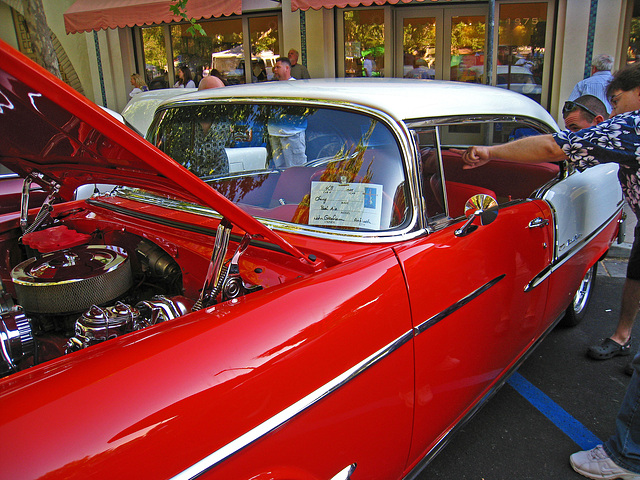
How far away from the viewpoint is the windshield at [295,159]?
72.7 inches

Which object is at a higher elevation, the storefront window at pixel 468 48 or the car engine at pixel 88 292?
the storefront window at pixel 468 48

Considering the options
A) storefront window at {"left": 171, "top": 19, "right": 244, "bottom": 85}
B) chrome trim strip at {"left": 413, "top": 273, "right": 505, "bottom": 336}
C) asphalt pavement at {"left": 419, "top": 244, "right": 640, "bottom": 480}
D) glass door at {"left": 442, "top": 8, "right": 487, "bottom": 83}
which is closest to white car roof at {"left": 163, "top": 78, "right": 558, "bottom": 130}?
chrome trim strip at {"left": 413, "top": 273, "right": 505, "bottom": 336}

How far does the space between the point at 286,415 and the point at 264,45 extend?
32.5ft

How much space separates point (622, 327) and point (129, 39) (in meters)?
11.5

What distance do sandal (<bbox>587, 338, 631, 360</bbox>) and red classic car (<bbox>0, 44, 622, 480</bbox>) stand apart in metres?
0.48

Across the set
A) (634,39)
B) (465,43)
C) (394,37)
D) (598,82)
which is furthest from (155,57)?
(634,39)

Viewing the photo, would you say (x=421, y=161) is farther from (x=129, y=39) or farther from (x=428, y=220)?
(x=129, y=39)

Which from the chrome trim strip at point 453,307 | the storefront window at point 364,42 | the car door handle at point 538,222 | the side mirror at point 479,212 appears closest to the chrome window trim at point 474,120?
the side mirror at point 479,212

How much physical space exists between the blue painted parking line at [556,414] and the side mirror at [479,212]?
48.1 inches

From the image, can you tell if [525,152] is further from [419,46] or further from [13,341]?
[419,46]

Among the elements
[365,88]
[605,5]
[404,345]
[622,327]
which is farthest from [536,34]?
[404,345]

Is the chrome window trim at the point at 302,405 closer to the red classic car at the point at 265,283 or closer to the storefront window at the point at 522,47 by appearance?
the red classic car at the point at 265,283

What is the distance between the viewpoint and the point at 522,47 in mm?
8828

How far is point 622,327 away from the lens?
3.02m
